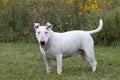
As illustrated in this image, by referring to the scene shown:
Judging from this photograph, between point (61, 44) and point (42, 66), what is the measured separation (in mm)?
1324

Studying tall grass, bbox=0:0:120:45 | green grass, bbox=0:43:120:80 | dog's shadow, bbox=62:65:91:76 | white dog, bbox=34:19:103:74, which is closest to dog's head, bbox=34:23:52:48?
white dog, bbox=34:19:103:74

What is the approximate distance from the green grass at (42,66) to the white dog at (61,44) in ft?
1.01

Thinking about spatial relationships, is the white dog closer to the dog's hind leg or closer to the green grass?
the dog's hind leg

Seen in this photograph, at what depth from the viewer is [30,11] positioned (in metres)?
14.2

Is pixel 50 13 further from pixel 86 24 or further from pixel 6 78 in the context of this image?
pixel 6 78

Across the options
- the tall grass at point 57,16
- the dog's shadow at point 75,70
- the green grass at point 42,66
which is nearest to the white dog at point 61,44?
the dog's shadow at point 75,70

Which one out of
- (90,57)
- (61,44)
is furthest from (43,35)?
(90,57)

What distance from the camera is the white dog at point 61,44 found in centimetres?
788

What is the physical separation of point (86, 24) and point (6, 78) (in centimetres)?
547

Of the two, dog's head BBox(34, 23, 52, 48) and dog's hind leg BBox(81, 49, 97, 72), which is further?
dog's hind leg BBox(81, 49, 97, 72)

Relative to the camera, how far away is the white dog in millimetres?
7885

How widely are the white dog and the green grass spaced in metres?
0.31

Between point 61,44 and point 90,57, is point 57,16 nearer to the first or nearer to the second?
point 90,57

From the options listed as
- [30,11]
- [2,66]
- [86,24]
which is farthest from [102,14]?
[2,66]
